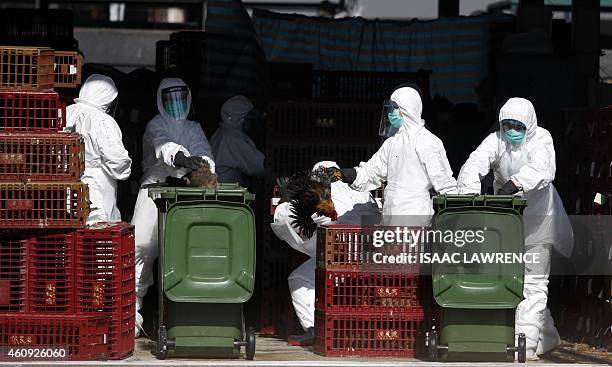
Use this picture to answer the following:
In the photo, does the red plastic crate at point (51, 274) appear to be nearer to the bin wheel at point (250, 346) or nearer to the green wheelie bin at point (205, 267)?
the green wheelie bin at point (205, 267)

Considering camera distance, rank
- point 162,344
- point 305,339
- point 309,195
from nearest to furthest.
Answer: point 162,344 < point 309,195 < point 305,339

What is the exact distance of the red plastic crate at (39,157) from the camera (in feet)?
28.7

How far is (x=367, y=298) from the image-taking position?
9203 millimetres

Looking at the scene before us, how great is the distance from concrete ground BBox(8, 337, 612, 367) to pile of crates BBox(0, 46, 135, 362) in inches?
8.6

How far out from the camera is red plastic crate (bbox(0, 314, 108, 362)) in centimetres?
868

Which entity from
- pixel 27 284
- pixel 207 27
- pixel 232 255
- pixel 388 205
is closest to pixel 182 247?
pixel 232 255

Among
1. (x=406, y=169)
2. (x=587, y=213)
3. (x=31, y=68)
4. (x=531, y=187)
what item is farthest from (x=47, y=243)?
(x=587, y=213)

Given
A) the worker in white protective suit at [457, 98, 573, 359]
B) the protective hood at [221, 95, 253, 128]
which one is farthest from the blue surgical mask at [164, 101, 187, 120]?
the worker in white protective suit at [457, 98, 573, 359]

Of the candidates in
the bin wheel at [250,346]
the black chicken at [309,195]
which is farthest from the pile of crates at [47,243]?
the black chicken at [309,195]

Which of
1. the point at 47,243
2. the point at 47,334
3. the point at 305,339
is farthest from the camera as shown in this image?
the point at 305,339

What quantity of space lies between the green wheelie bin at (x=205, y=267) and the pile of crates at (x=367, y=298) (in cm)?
56

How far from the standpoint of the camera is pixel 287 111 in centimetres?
1066

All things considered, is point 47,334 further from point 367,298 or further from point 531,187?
point 531,187

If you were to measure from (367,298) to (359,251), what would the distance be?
317 millimetres
